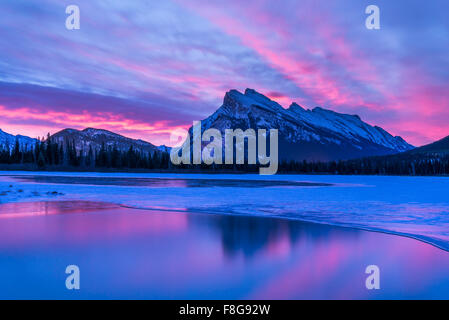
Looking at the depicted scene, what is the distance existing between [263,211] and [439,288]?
14909mm

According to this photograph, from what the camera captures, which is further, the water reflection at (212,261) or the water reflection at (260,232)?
the water reflection at (260,232)

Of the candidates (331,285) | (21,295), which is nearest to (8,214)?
(21,295)

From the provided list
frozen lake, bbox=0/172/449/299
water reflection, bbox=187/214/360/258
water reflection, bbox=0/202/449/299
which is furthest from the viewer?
water reflection, bbox=187/214/360/258

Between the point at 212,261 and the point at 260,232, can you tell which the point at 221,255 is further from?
the point at 260,232

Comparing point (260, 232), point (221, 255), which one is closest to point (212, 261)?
point (221, 255)

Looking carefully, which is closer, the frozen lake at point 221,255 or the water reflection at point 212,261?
the water reflection at point 212,261

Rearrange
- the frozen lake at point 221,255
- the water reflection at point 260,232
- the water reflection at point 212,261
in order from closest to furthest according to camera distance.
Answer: the water reflection at point 212,261 < the frozen lake at point 221,255 < the water reflection at point 260,232

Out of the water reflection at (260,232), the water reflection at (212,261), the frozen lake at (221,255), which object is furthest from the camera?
the water reflection at (260,232)

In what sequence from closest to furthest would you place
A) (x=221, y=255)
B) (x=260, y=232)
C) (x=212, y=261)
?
(x=212, y=261) → (x=221, y=255) → (x=260, y=232)

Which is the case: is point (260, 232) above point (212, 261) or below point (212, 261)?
above

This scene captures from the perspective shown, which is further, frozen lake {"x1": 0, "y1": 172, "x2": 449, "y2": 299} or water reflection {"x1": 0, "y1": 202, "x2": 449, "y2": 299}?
frozen lake {"x1": 0, "y1": 172, "x2": 449, "y2": 299}
